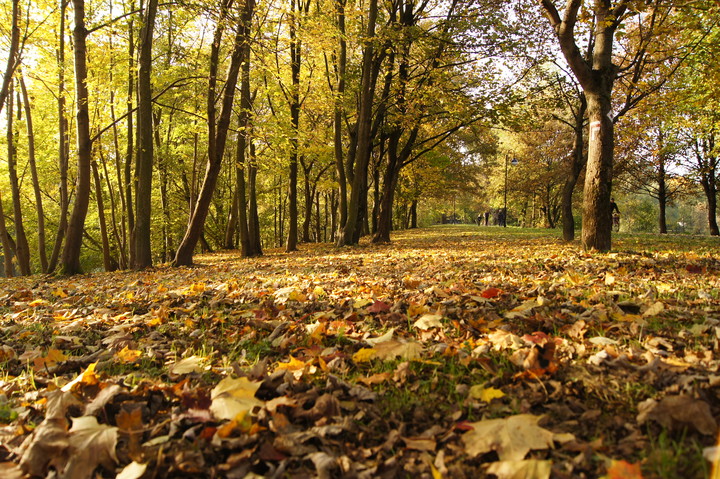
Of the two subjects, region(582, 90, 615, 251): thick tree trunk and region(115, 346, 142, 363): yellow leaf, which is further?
region(582, 90, 615, 251): thick tree trunk

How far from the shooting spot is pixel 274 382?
80.6 inches

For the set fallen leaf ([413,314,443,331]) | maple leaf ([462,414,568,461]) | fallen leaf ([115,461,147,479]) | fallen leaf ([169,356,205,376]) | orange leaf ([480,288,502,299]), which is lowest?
fallen leaf ([115,461,147,479])

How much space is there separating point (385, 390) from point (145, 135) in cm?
1021

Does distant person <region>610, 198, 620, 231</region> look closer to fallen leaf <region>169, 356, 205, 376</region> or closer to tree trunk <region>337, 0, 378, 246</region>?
tree trunk <region>337, 0, 378, 246</region>

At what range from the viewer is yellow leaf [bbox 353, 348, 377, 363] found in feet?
7.69

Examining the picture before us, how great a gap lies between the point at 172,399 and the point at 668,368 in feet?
7.84

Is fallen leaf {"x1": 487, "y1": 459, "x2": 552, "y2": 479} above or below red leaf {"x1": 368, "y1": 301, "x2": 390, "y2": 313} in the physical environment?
below

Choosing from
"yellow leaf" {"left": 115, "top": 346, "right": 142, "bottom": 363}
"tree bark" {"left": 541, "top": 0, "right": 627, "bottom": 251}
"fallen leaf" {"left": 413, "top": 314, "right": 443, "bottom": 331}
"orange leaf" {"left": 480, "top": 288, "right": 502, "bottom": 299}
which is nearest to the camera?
"yellow leaf" {"left": 115, "top": 346, "right": 142, "bottom": 363}

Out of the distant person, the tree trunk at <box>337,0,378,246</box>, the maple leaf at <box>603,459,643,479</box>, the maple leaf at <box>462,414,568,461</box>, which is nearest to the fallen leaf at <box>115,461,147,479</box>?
the maple leaf at <box>462,414,568,461</box>

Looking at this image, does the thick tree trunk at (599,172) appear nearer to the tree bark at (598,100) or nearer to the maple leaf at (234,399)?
the tree bark at (598,100)

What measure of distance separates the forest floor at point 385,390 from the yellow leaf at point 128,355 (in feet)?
0.06

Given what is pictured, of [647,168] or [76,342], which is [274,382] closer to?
[76,342]

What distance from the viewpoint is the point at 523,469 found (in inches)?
50.8

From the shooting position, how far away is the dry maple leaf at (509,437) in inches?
54.4
